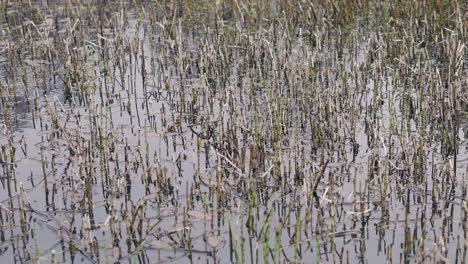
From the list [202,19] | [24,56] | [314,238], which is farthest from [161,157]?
[202,19]

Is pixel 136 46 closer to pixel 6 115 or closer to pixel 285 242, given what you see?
pixel 6 115

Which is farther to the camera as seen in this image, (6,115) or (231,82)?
(231,82)

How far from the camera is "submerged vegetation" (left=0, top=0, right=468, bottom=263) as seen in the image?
5219mm

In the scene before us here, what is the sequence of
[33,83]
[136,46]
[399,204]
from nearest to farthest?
[399,204] < [33,83] < [136,46]

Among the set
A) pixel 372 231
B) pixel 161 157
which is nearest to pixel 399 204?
pixel 372 231

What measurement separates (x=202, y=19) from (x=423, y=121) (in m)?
5.31

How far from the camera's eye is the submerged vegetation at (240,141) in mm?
5219

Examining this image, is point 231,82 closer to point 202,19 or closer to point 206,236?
point 202,19

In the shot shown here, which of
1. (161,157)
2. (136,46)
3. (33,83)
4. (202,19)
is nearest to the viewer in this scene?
(161,157)

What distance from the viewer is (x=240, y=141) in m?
7.04

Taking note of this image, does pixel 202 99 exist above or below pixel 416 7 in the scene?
below

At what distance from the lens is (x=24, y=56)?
32.7ft

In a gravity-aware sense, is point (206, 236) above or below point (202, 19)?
below

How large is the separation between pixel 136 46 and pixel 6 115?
2.70 metres
